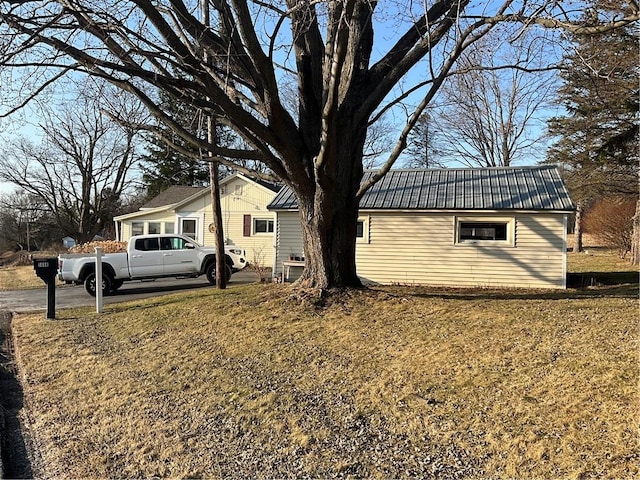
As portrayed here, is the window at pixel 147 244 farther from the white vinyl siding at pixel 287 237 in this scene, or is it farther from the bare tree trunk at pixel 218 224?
the white vinyl siding at pixel 287 237

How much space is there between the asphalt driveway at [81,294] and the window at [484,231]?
6971 mm

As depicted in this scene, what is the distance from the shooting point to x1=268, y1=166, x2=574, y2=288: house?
509 inches

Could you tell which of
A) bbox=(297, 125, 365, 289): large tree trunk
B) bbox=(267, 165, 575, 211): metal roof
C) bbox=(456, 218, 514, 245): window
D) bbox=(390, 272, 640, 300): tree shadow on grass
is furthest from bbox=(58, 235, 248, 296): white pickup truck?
bbox=(456, 218, 514, 245): window

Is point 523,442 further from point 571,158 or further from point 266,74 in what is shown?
point 571,158

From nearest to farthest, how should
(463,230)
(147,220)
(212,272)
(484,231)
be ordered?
(484,231) → (463,230) → (212,272) → (147,220)

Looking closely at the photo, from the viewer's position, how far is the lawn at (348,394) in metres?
3.59

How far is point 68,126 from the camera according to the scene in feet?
115

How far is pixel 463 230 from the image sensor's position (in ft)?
45.0

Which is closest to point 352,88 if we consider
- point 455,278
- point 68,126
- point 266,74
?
point 266,74

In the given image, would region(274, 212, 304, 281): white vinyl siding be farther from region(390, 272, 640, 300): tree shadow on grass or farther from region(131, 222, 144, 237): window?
region(131, 222, 144, 237): window

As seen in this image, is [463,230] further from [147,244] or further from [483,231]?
[147,244]

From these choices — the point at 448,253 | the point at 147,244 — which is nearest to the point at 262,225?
the point at 147,244

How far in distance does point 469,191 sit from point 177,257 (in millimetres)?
9482

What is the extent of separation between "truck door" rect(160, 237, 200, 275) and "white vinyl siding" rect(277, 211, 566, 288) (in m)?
2.90
